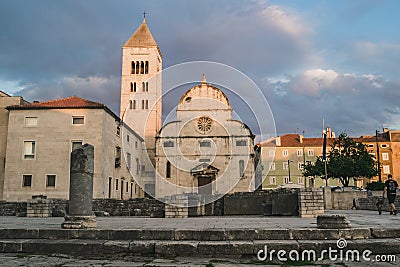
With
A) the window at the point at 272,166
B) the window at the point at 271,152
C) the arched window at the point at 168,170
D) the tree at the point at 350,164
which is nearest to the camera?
the tree at the point at 350,164

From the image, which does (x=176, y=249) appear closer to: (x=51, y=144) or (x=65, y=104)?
(x=51, y=144)

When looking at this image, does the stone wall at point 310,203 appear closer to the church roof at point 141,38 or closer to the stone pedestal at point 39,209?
the stone pedestal at point 39,209

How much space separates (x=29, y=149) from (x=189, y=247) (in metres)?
31.2

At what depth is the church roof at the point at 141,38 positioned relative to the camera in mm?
64188

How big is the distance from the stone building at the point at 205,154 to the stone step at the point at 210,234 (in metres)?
37.1

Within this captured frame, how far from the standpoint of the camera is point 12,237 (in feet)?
27.1

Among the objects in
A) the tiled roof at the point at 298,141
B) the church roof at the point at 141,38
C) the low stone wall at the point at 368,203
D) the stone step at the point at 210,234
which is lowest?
the low stone wall at the point at 368,203

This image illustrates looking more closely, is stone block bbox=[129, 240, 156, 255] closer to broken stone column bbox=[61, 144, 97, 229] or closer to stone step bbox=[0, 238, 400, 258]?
stone step bbox=[0, 238, 400, 258]

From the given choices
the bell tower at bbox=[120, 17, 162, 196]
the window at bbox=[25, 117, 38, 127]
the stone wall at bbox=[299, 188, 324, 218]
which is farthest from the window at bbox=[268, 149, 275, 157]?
the stone wall at bbox=[299, 188, 324, 218]

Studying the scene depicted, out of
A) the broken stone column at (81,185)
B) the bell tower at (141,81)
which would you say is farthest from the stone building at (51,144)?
the bell tower at (141,81)

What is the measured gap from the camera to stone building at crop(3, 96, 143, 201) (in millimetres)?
33125

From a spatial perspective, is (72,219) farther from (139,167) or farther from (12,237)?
(139,167)

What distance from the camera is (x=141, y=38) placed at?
64.9 meters

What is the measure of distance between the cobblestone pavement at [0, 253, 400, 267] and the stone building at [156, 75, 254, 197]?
125 ft
